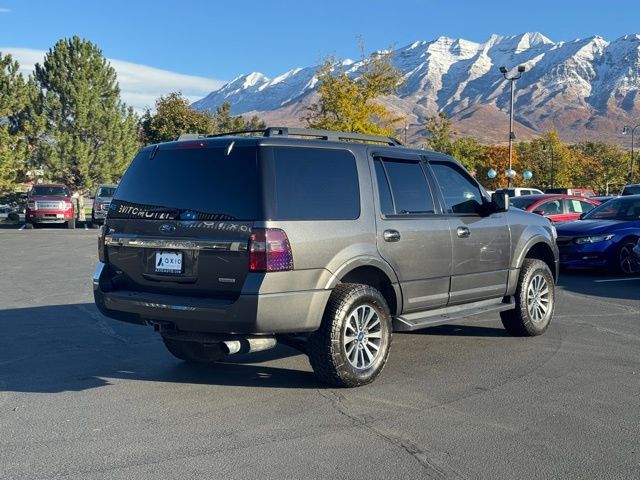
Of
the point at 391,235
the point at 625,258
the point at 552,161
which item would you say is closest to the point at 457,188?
the point at 391,235

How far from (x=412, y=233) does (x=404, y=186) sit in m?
0.46

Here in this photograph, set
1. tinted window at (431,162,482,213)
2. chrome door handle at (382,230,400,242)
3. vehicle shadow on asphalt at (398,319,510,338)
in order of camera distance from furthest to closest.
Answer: vehicle shadow on asphalt at (398,319,510,338) → tinted window at (431,162,482,213) → chrome door handle at (382,230,400,242)

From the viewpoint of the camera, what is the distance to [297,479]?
3.98m

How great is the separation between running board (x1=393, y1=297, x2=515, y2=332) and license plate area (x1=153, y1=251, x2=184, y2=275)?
1.96 meters

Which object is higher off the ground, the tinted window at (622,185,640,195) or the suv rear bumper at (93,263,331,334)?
the tinted window at (622,185,640,195)

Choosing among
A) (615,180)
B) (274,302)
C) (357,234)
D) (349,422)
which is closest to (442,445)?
(349,422)

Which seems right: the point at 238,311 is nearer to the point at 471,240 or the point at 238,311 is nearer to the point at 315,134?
the point at 315,134

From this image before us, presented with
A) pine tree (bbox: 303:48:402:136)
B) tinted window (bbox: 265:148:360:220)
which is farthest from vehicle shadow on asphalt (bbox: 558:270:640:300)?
pine tree (bbox: 303:48:402:136)

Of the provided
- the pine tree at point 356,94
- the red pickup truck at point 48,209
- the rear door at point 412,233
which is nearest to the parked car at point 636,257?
the rear door at point 412,233

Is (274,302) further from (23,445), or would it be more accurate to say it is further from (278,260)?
(23,445)

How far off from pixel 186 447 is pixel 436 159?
386 cm

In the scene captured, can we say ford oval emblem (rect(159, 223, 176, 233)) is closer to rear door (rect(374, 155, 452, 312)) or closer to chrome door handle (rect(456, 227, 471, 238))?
rear door (rect(374, 155, 452, 312))

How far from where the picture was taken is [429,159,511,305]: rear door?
6.88 metres

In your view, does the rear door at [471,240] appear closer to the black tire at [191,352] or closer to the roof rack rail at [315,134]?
the roof rack rail at [315,134]
